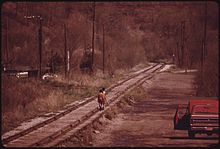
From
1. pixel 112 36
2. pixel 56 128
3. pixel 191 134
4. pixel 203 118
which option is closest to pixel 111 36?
pixel 112 36

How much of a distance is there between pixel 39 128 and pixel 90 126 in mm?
2365

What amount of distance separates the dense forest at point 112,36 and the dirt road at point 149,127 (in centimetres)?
402

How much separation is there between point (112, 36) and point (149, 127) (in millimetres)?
71124

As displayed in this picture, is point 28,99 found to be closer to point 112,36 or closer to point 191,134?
point 191,134

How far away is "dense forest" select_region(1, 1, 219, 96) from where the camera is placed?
46.3 m

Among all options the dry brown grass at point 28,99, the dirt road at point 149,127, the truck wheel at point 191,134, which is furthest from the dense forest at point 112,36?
the truck wheel at point 191,134

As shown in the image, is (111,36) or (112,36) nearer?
(111,36)

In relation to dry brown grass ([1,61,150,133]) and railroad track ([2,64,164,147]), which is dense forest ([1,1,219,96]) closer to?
dry brown grass ([1,61,150,133])

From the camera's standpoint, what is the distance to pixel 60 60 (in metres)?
50.8

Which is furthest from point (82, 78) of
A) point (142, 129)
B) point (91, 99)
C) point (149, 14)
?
point (149, 14)

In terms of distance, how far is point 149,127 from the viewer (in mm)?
21672

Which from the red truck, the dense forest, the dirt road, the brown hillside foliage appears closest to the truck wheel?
the red truck

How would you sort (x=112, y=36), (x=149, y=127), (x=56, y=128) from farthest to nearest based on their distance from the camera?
(x=112, y=36)
(x=149, y=127)
(x=56, y=128)

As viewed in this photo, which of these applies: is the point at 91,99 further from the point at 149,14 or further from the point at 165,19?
the point at 149,14
